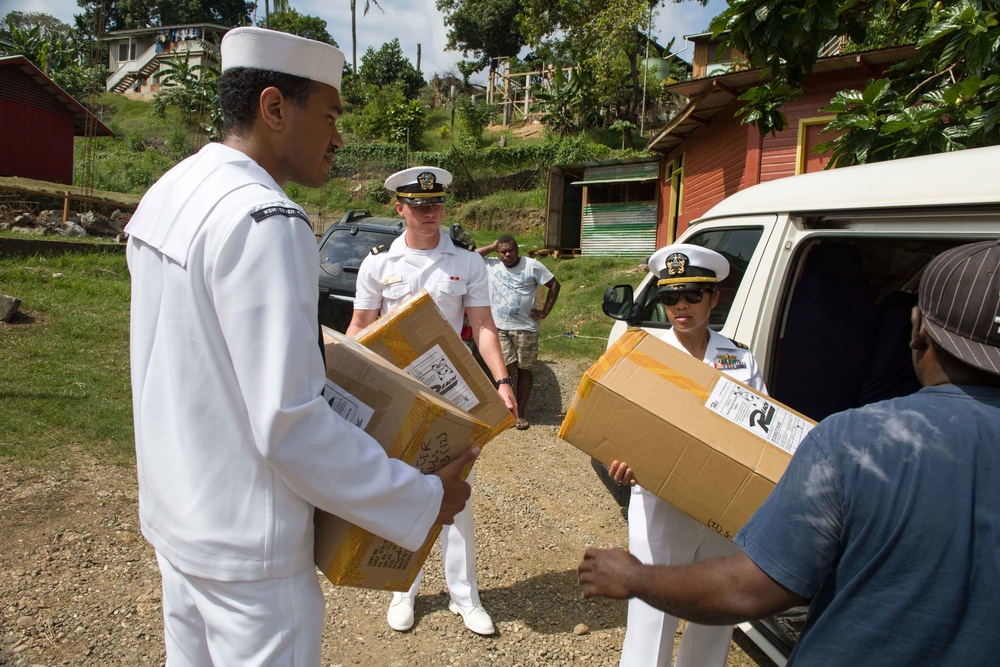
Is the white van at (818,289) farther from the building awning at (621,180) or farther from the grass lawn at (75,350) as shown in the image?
the building awning at (621,180)

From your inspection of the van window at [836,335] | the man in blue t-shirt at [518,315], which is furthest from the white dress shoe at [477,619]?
the man in blue t-shirt at [518,315]

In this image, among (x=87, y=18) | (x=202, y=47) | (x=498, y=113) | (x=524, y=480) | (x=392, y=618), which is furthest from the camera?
(x=87, y=18)

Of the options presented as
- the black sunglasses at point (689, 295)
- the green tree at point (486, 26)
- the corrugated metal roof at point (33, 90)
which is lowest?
the black sunglasses at point (689, 295)

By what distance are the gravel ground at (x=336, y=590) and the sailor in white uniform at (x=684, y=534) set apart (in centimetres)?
61

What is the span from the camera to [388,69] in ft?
159

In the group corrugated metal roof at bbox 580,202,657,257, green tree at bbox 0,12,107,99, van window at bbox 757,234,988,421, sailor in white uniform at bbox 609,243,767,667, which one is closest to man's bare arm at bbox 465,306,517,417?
sailor in white uniform at bbox 609,243,767,667

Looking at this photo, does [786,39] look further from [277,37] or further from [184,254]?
[184,254]

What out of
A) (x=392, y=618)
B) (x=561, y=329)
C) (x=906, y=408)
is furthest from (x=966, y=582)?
(x=561, y=329)

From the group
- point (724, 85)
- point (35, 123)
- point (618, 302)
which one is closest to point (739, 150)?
point (724, 85)

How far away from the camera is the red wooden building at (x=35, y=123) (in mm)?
23672

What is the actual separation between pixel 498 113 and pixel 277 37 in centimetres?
3934

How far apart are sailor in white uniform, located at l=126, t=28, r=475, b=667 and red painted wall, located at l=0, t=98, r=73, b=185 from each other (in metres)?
28.3

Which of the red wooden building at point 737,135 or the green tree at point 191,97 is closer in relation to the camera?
the red wooden building at point 737,135

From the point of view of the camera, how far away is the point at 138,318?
4.67 feet
